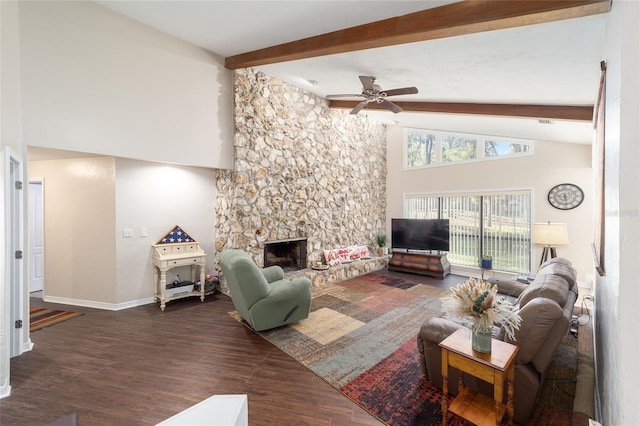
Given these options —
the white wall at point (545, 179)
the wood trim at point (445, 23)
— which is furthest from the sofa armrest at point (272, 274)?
the white wall at point (545, 179)

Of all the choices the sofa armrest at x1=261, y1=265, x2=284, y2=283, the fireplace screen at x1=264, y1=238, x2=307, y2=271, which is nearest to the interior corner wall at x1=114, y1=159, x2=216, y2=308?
the fireplace screen at x1=264, y1=238, x2=307, y2=271

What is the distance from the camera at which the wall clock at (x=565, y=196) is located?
200 inches

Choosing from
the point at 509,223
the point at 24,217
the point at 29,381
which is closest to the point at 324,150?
the point at 509,223

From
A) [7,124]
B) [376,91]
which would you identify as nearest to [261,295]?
[7,124]

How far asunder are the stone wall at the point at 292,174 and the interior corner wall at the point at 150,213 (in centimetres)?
32

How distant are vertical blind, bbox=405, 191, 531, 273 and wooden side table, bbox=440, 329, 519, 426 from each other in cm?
468

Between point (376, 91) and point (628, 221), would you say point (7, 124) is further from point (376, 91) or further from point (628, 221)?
point (628, 221)

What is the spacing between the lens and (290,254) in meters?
5.92

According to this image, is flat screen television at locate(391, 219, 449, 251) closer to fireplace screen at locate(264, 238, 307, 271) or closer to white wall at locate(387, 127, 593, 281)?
white wall at locate(387, 127, 593, 281)

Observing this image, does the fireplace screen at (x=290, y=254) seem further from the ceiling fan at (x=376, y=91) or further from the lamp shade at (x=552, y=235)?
the lamp shade at (x=552, y=235)

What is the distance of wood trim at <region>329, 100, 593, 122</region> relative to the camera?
3.71 metres

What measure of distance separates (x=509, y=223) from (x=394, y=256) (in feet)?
8.54

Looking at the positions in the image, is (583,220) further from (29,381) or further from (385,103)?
(29,381)

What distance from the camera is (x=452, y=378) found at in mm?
2330
